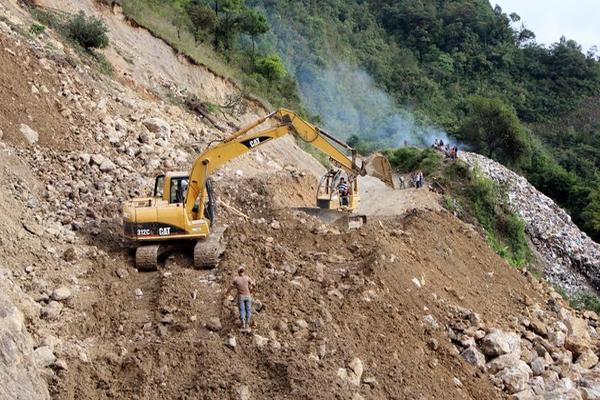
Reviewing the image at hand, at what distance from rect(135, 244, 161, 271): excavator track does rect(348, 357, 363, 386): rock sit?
405 centimetres

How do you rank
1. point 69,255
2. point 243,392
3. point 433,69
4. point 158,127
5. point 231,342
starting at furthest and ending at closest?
1. point 433,69
2. point 158,127
3. point 69,255
4. point 231,342
5. point 243,392

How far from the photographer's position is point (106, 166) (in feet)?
47.4

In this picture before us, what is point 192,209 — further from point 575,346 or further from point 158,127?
point 575,346

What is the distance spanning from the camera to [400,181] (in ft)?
94.2

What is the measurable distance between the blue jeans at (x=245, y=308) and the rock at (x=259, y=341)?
1.00 feet

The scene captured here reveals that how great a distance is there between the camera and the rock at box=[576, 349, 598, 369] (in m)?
11.6

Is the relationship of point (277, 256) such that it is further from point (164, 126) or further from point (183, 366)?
point (164, 126)

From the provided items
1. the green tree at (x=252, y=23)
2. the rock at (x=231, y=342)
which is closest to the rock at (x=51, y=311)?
the rock at (x=231, y=342)

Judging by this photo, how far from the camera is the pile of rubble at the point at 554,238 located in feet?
81.4

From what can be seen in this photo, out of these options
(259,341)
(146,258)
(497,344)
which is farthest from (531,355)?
(146,258)

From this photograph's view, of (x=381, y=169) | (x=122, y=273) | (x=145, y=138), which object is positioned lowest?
(x=122, y=273)

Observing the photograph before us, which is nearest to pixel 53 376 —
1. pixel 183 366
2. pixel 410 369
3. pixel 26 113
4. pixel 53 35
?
pixel 183 366

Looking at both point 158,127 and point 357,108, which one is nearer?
point 158,127

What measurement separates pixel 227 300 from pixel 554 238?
62.7 feet
